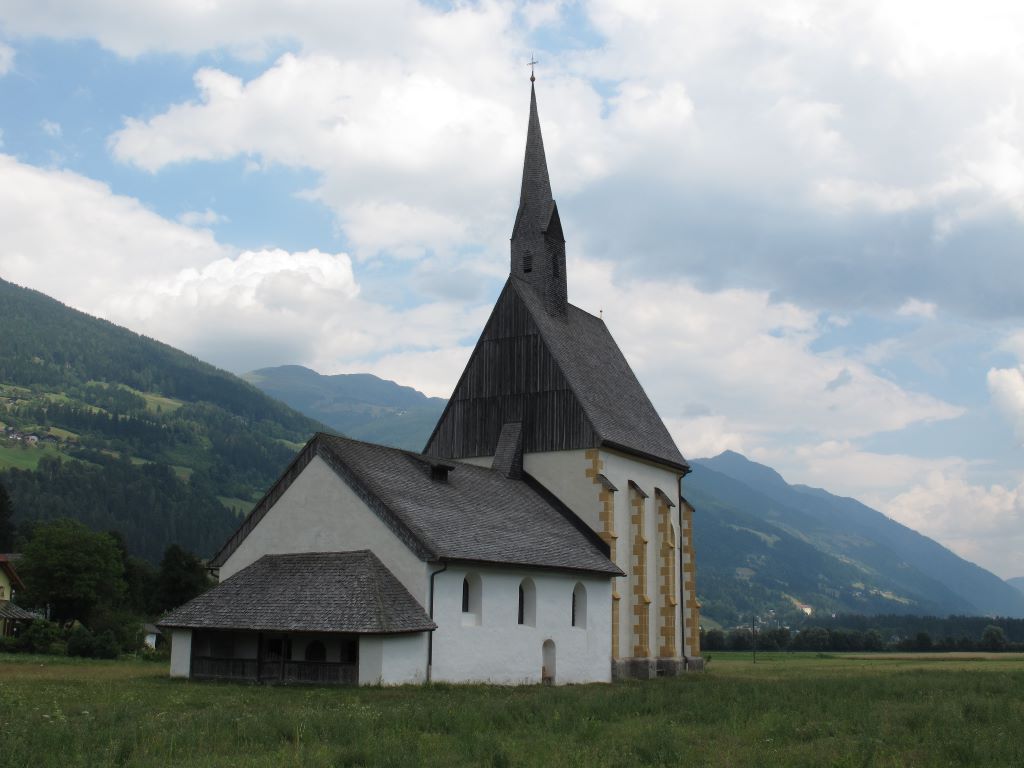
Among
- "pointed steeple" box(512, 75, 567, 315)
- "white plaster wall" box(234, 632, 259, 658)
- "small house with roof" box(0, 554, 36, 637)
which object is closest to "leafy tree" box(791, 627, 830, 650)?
"pointed steeple" box(512, 75, 567, 315)

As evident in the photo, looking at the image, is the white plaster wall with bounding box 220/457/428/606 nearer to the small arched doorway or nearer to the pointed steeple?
the small arched doorway

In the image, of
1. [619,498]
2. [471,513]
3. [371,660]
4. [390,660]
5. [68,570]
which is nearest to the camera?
[371,660]

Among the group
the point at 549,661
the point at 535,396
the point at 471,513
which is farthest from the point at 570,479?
the point at 549,661

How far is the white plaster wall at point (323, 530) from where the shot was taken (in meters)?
31.4

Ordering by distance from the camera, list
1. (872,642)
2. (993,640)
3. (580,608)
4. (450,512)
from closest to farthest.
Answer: (450,512) → (580,608) → (993,640) → (872,642)

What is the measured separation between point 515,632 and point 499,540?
3.16 m

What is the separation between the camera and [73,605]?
81.4 meters

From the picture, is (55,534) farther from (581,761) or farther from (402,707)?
(581,761)

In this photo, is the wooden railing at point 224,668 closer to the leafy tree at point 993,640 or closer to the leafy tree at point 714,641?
the leafy tree at point 714,641

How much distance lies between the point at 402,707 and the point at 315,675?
8.15 metres

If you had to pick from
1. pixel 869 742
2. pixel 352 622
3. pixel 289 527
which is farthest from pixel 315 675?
pixel 869 742

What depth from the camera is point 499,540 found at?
112 feet

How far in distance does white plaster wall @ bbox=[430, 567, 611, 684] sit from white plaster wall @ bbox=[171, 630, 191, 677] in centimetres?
818

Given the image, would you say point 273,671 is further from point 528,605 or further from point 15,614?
point 15,614
